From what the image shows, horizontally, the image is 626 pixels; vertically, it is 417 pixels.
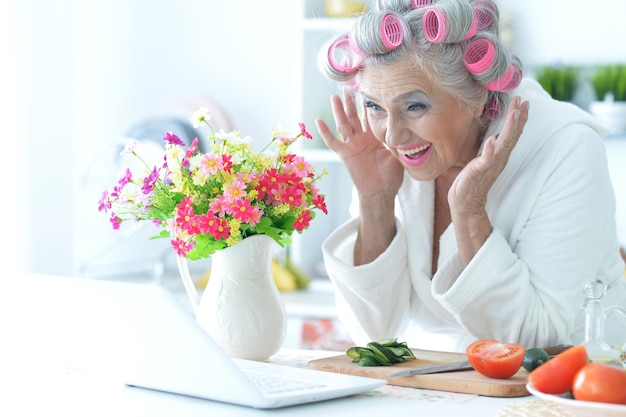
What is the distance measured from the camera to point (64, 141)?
3787mm

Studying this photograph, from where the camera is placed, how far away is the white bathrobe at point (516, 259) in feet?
5.91

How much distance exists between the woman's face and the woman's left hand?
15 centimetres

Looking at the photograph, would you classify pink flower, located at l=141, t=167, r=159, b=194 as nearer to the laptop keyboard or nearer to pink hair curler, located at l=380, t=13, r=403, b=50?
the laptop keyboard

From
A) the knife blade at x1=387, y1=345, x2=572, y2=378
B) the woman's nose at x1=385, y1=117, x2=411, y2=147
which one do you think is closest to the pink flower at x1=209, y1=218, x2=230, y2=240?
the knife blade at x1=387, y1=345, x2=572, y2=378

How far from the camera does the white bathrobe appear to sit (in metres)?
1.80

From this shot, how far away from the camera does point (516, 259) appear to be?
6.02 feet

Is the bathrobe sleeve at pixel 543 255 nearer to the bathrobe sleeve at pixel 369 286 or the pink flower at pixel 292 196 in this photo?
the bathrobe sleeve at pixel 369 286

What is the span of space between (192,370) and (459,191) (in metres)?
0.69

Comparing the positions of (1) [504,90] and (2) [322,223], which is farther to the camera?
(2) [322,223]

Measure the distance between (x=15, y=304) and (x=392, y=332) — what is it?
0.95 metres

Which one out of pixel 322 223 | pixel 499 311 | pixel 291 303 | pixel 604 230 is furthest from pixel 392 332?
pixel 322 223

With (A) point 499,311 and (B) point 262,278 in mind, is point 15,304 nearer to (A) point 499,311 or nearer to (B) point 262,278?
(B) point 262,278

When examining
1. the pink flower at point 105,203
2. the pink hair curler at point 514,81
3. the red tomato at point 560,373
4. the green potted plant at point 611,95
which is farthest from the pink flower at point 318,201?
the green potted plant at point 611,95

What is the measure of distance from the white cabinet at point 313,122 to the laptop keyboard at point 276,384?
2.22 m
